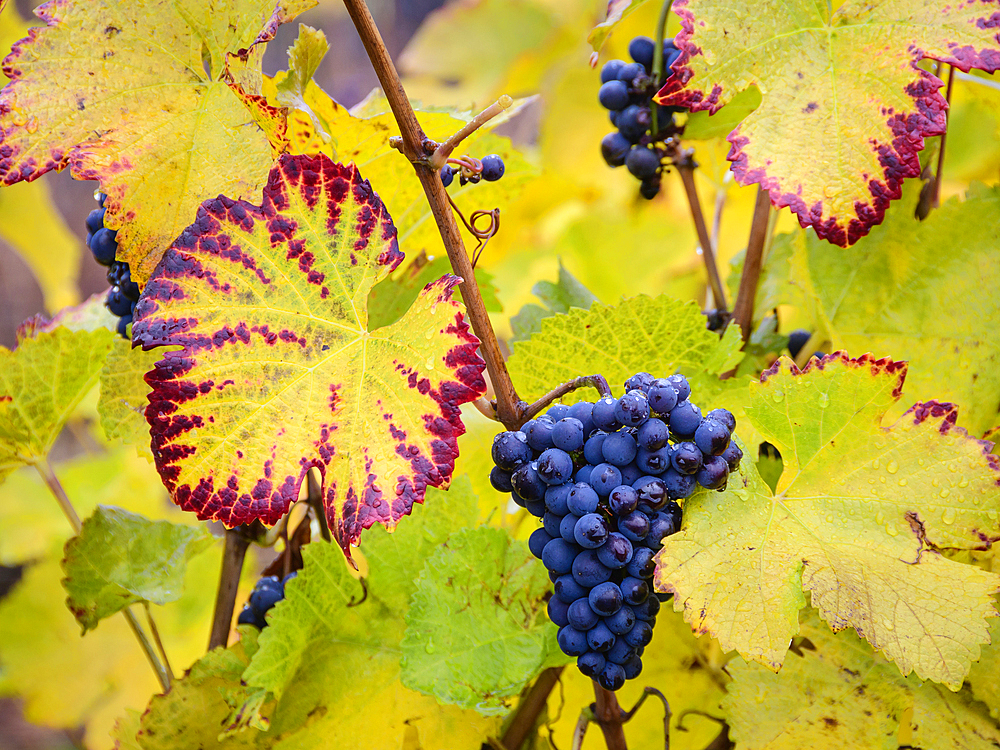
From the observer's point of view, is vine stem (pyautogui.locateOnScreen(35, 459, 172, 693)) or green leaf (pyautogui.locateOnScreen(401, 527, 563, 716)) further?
vine stem (pyautogui.locateOnScreen(35, 459, 172, 693))

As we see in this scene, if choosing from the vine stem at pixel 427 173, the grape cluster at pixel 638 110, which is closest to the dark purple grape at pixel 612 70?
the grape cluster at pixel 638 110

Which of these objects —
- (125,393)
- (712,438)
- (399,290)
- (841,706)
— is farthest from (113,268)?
(841,706)

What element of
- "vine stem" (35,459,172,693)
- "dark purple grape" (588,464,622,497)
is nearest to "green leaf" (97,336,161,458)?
"vine stem" (35,459,172,693)

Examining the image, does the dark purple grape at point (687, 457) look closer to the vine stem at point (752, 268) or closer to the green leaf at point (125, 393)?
the vine stem at point (752, 268)

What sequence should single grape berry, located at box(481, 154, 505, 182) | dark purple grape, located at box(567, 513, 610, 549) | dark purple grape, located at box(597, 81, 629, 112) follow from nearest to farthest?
dark purple grape, located at box(567, 513, 610, 549) → single grape berry, located at box(481, 154, 505, 182) → dark purple grape, located at box(597, 81, 629, 112)

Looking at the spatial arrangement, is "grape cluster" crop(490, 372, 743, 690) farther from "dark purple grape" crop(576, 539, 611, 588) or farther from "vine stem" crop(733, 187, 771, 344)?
"vine stem" crop(733, 187, 771, 344)
